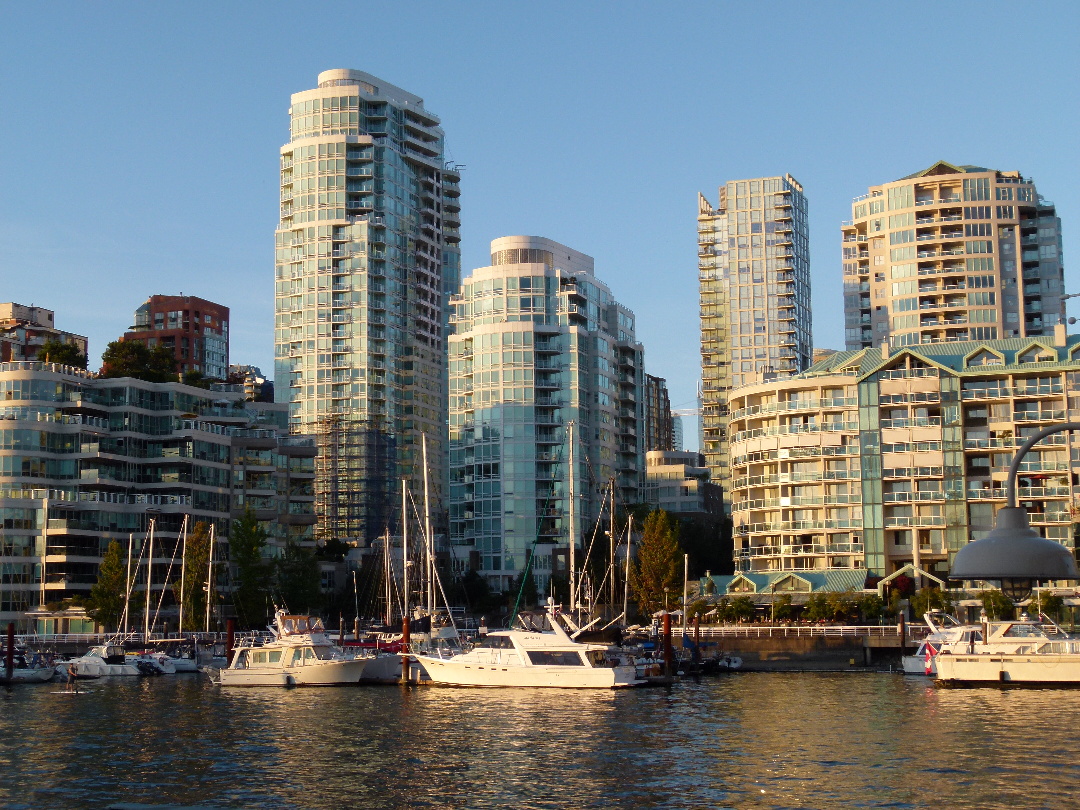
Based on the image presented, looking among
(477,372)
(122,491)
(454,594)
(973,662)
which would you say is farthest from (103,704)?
(477,372)

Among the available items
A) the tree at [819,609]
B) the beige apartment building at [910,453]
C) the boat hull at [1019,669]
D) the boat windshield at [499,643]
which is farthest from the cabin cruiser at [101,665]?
the beige apartment building at [910,453]

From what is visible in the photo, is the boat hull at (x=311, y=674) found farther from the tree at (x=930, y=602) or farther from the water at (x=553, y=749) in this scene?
the tree at (x=930, y=602)

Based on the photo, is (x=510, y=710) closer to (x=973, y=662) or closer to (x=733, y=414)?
(x=973, y=662)

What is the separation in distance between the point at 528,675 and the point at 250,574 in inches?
2495

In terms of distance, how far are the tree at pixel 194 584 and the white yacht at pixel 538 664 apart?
170ft

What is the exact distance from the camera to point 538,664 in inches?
3393

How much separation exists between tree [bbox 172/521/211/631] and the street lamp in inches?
4820

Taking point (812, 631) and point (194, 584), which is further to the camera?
point (194, 584)

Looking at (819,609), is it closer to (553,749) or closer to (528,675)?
(528,675)

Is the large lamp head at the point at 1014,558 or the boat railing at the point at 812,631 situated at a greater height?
Answer: the large lamp head at the point at 1014,558

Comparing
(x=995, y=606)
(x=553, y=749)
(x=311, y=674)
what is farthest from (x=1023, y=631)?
(x=311, y=674)

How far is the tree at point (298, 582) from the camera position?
149m

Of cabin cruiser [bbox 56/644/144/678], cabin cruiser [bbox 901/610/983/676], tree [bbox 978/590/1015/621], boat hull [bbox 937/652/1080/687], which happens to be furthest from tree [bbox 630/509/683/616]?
boat hull [bbox 937/652/1080/687]

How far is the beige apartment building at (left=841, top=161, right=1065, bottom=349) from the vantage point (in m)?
194
